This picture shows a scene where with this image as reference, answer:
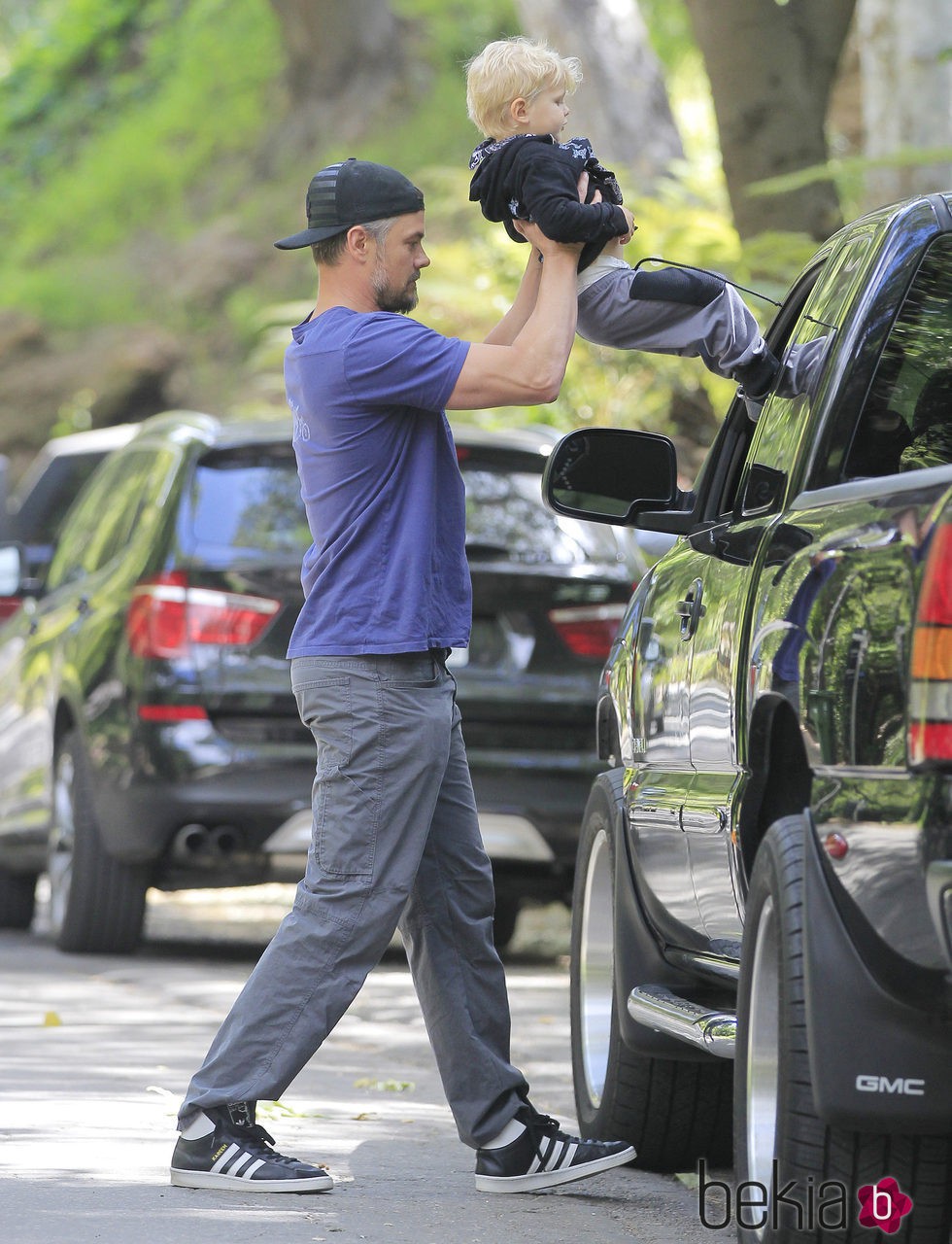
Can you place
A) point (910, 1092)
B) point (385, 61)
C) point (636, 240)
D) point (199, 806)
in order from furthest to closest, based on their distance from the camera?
1. point (385, 61)
2. point (636, 240)
3. point (199, 806)
4. point (910, 1092)

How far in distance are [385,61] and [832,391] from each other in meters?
22.5

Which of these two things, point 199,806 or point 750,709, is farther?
point 199,806

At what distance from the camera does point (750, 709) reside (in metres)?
4.00

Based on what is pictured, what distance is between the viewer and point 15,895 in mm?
10523

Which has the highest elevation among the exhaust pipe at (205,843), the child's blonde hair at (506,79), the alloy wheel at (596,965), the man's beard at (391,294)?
the child's blonde hair at (506,79)

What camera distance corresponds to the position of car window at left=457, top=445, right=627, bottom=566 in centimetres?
843

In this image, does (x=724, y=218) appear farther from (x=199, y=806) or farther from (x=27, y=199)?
(x=27, y=199)

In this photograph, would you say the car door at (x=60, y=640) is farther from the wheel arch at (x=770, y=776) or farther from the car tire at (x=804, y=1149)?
the car tire at (x=804, y=1149)

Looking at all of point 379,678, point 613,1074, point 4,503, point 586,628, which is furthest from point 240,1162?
point 4,503

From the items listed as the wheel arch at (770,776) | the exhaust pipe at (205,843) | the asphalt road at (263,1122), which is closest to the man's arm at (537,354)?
the wheel arch at (770,776)

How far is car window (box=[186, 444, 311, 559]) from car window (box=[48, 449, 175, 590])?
19 centimetres

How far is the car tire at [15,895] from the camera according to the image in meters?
10.5

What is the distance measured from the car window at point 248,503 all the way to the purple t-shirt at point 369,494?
3.52 m

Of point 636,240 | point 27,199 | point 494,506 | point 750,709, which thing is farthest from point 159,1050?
point 27,199
